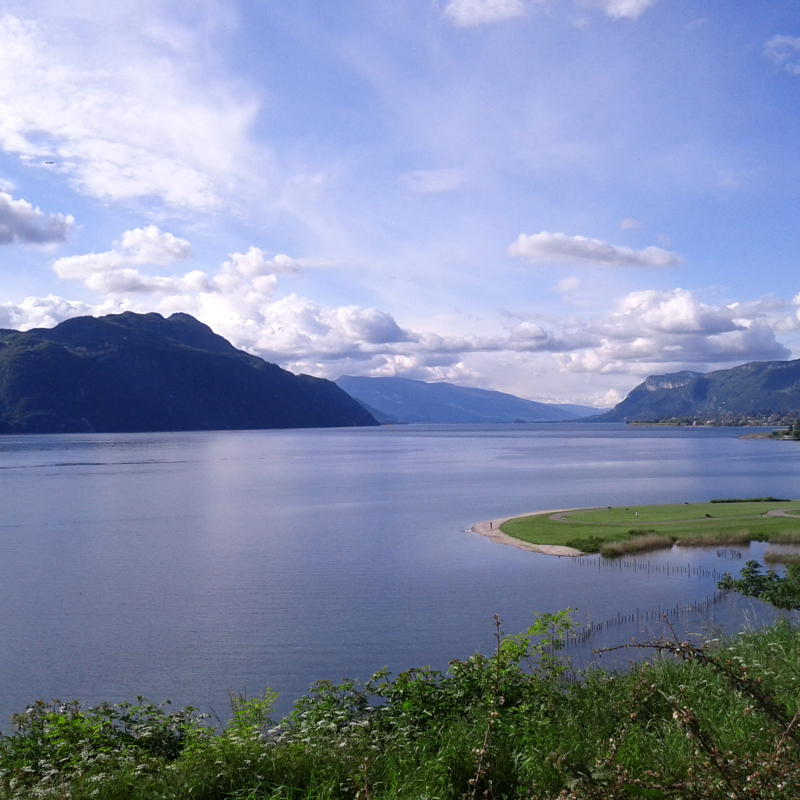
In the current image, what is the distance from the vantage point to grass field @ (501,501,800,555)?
52.0 meters

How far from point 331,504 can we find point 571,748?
73684 millimetres

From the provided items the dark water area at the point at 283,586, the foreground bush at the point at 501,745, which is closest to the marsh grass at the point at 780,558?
the dark water area at the point at 283,586

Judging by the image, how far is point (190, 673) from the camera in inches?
1068

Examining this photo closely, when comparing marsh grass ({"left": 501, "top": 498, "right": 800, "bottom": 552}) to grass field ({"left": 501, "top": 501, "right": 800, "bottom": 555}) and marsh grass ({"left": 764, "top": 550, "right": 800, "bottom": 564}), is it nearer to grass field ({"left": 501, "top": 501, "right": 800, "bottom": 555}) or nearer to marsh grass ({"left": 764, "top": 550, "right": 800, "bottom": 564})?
grass field ({"left": 501, "top": 501, "right": 800, "bottom": 555})

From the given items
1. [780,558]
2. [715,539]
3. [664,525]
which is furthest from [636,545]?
[780,558]

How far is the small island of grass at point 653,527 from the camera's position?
51.2 m

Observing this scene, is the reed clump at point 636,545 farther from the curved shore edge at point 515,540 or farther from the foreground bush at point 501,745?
the foreground bush at point 501,745

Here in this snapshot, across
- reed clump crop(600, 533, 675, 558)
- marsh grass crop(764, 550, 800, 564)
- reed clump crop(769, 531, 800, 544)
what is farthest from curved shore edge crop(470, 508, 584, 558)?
reed clump crop(769, 531, 800, 544)

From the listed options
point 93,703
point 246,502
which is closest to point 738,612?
point 93,703

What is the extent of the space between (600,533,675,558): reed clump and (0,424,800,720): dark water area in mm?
1556

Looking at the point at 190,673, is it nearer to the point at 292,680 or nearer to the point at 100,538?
the point at 292,680

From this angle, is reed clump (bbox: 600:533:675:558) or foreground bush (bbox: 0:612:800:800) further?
reed clump (bbox: 600:533:675:558)

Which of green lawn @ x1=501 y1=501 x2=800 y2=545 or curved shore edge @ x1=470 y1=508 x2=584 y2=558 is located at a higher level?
green lawn @ x1=501 y1=501 x2=800 y2=545

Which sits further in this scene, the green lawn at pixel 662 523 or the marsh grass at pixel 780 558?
the green lawn at pixel 662 523
